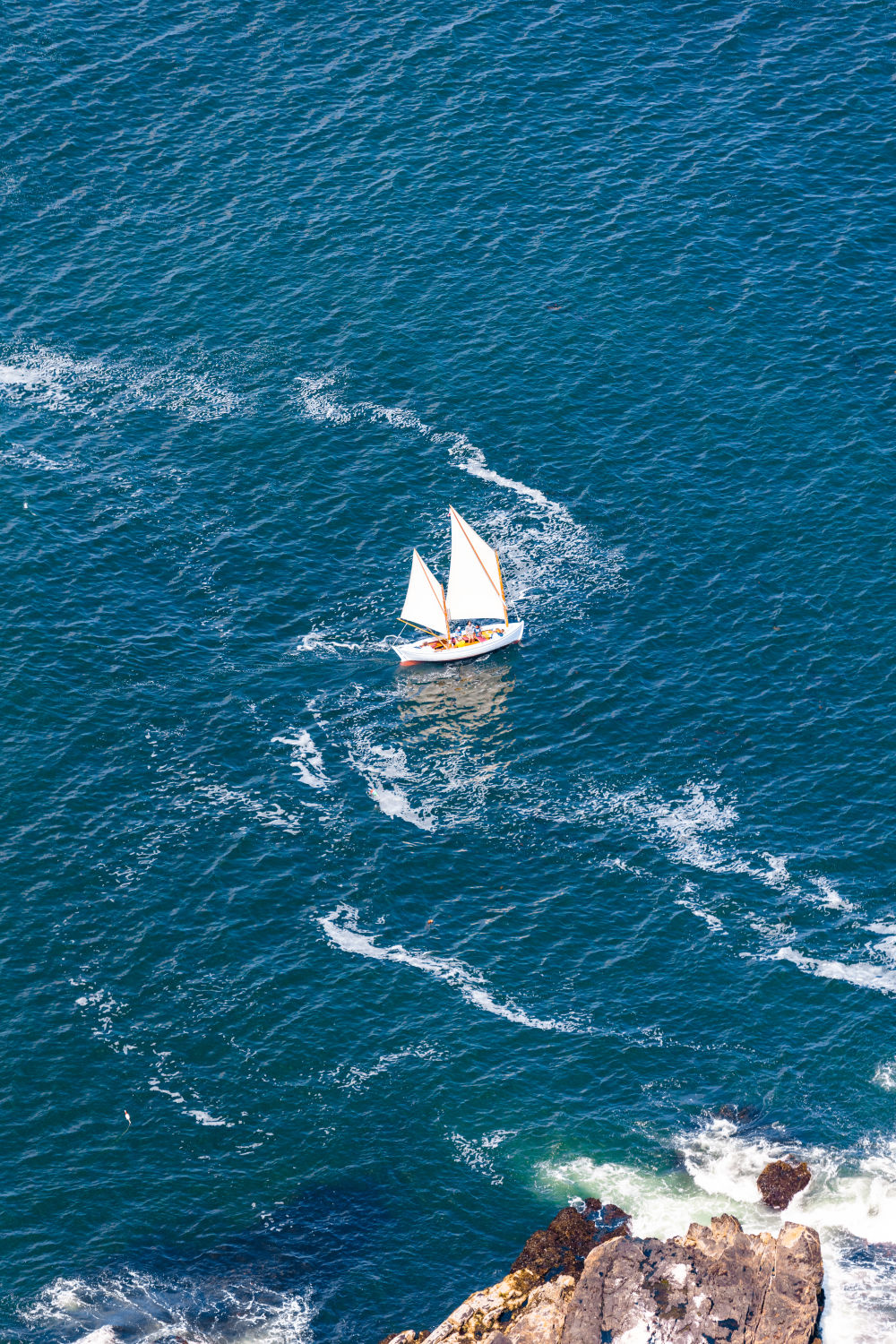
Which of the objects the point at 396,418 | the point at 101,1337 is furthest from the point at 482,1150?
the point at 396,418

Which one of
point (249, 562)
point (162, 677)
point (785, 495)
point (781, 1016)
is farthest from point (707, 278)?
point (781, 1016)

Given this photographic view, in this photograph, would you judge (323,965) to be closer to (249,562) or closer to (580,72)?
(249,562)

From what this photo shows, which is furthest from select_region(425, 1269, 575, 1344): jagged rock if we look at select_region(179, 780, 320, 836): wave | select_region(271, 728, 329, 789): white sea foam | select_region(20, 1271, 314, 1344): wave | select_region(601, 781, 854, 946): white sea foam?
select_region(271, 728, 329, 789): white sea foam

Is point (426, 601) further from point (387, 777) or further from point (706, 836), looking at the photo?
point (706, 836)

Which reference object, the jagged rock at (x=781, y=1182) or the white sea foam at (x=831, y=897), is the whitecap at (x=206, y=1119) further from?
the white sea foam at (x=831, y=897)

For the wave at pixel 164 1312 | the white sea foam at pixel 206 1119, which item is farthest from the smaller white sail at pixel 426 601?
the wave at pixel 164 1312
